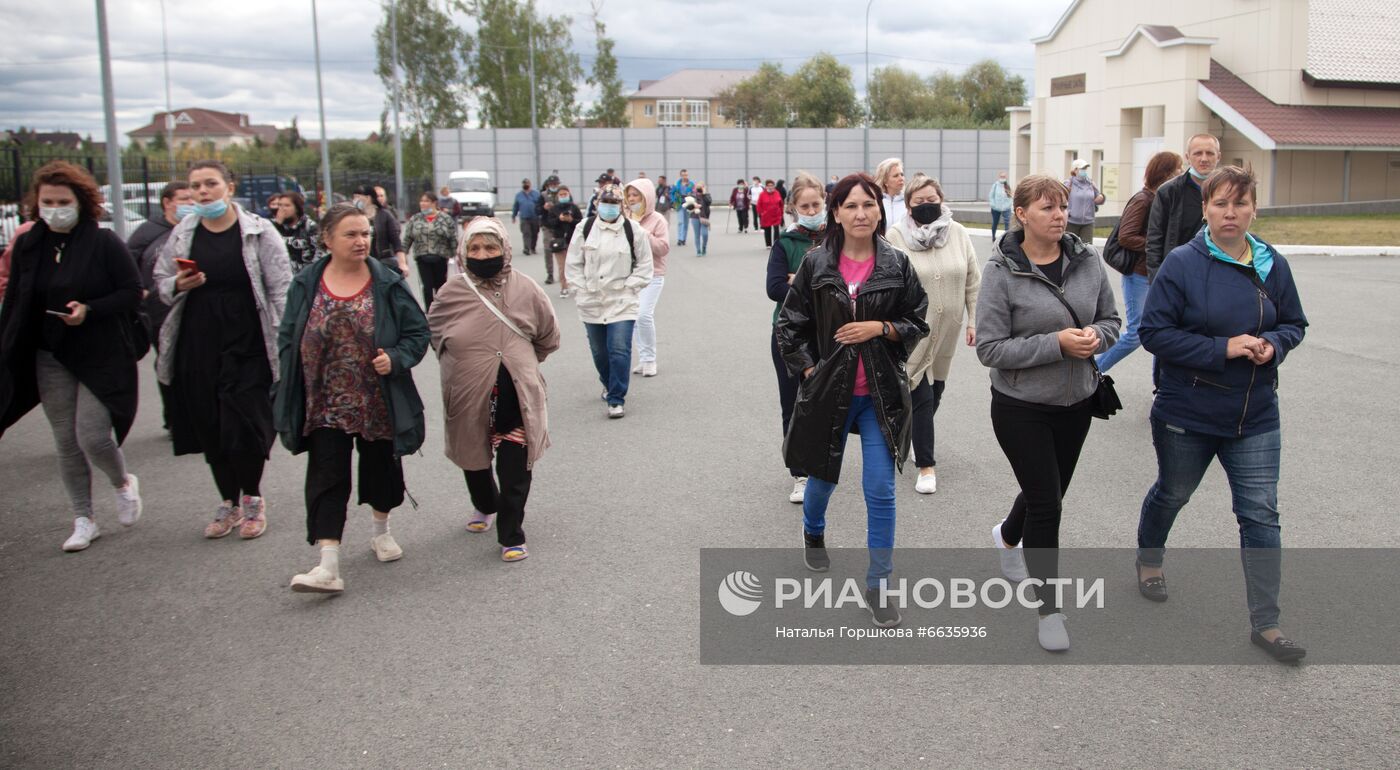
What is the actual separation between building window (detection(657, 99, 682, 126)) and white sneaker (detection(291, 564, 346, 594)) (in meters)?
121

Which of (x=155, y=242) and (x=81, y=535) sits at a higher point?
(x=155, y=242)

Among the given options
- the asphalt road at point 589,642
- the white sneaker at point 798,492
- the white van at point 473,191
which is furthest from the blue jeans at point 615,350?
the white van at point 473,191

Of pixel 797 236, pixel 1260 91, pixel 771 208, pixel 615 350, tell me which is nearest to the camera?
pixel 797 236

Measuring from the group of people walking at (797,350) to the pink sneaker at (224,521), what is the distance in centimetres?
2

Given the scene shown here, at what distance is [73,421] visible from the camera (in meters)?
6.07

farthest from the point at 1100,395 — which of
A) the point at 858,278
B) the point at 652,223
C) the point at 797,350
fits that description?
the point at 652,223

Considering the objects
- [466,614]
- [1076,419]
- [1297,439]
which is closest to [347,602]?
[466,614]

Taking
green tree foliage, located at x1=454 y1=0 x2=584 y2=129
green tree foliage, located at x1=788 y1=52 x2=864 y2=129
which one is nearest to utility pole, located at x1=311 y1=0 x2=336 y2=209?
green tree foliage, located at x1=454 y1=0 x2=584 y2=129

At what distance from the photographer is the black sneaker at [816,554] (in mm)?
5234

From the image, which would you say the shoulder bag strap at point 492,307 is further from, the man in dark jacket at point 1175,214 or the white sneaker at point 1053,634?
the man in dark jacket at point 1175,214

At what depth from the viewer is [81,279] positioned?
19.4ft

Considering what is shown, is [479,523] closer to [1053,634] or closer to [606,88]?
[1053,634]

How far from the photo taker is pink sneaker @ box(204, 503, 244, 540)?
6137mm

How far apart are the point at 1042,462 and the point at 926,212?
2.31 m
